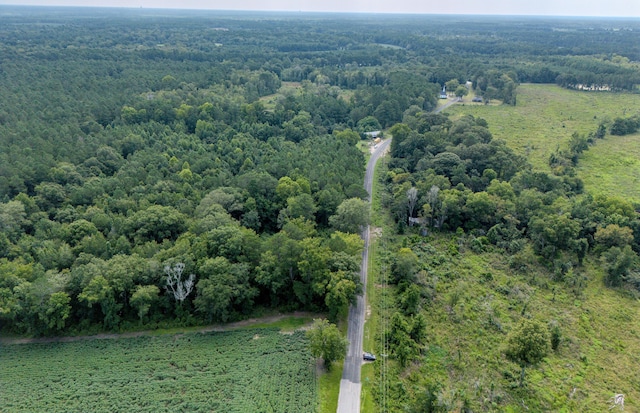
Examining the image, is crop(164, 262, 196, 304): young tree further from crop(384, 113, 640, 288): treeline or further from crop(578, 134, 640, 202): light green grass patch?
crop(578, 134, 640, 202): light green grass patch

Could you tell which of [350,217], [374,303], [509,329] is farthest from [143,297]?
[509,329]

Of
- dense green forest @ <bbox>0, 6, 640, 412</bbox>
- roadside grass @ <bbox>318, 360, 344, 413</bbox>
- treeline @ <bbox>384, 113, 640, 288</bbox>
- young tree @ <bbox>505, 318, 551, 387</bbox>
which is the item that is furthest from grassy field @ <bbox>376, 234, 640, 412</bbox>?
roadside grass @ <bbox>318, 360, 344, 413</bbox>

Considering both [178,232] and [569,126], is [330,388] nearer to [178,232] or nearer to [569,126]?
[178,232]

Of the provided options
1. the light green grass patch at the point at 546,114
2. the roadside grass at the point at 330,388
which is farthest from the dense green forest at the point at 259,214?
the light green grass patch at the point at 546,114

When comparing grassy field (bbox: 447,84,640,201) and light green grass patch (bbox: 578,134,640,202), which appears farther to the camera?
grassy field (bbox: 447,84,640,201)

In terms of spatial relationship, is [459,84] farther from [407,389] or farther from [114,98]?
[407,389]

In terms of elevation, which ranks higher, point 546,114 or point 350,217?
point 546,114
